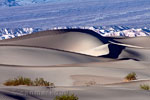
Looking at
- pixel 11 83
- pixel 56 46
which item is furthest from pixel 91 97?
pixel 56 46

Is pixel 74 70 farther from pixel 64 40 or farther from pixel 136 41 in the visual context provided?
pixel 136 41

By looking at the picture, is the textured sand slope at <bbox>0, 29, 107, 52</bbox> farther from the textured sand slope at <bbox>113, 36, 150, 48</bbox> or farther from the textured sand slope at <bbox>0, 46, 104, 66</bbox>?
the textured sand slope at <bbox>0, 46, 104, 66</bbox>

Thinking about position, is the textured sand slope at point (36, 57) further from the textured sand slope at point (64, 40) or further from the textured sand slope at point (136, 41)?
the textured sand slope at point (136, 41)

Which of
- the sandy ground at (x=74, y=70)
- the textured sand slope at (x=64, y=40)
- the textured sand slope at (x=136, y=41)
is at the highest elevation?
the textured sand slope at (x=136, y=41)

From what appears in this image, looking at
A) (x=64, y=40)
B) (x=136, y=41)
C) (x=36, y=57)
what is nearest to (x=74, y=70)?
(x=36, y=57)

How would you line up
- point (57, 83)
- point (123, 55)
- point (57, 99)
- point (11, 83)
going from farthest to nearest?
1. point (123, 55)
2. point (57, 83)
3. point (11, 83)
4. point (57, 99)

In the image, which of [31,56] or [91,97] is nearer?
[91,97]

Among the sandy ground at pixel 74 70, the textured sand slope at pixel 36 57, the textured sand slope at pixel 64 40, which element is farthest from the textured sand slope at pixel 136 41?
the textured sand slope at pixel 36 57

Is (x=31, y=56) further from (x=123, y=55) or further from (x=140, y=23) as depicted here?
(x=140, y=23)
